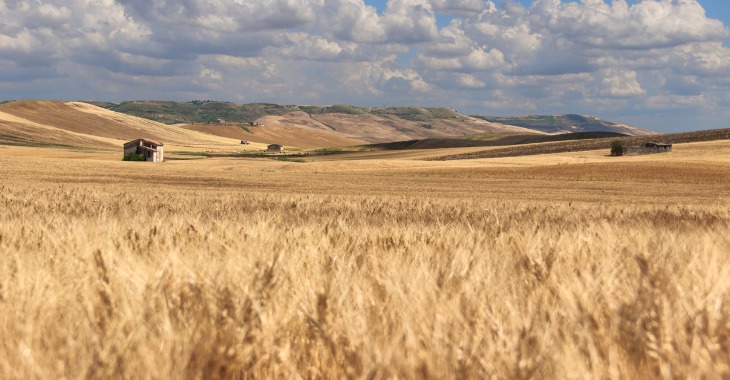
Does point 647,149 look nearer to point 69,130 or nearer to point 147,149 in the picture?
point 147,149

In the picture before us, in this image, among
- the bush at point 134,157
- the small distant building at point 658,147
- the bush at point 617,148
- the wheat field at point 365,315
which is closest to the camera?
the wheat field at point 365,315

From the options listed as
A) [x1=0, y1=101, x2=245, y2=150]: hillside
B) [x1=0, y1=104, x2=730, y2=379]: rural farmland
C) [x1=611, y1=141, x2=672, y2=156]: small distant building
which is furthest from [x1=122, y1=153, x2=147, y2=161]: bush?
[x1=0, y1=104, x2=730, y2=379]: rural farmland

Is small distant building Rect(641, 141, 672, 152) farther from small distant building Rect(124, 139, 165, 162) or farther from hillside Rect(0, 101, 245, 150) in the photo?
hillside Rect(0, 101, 245, 150)

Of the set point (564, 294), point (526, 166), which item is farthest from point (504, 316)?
point (526, 166)

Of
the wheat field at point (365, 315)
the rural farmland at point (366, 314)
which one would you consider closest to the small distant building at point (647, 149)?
the rural farmland at point (366, 314)

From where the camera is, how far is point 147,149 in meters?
90.6

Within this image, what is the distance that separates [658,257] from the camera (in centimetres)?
424

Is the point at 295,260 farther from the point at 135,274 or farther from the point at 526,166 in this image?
the point at 526,166

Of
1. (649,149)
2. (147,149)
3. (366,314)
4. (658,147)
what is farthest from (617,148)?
(366,314)

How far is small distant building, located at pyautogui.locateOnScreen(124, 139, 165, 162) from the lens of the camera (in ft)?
296

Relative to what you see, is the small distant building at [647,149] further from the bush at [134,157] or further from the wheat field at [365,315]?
the wheat field at [365,315]

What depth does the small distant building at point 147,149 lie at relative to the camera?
90.1m

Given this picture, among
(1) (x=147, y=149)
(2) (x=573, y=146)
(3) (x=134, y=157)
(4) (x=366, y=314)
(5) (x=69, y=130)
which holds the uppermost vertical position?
(2) (x=573, y=146)

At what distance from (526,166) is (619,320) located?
63.7 m
